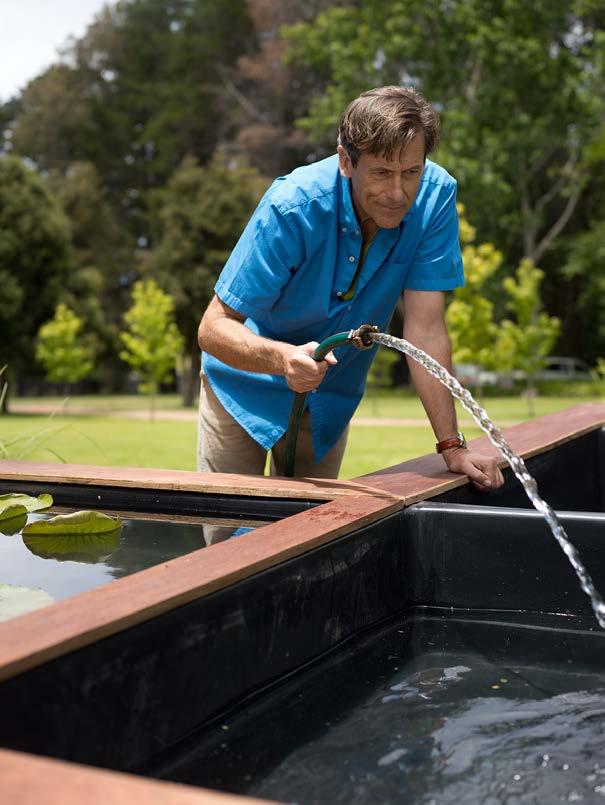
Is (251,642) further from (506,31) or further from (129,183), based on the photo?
(129,183)

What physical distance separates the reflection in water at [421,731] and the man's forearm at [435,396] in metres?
0.87

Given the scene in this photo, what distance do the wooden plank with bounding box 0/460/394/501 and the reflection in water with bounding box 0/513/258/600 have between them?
0.13 meters

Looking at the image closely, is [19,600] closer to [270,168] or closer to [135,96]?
[270,168]

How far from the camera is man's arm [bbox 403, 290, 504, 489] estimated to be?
2.62 m

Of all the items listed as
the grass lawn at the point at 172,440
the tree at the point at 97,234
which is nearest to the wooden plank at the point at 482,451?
the grass lawn at the point at 172,440

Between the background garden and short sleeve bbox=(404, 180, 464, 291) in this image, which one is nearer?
short sleeve bbox=(404, 180, 464, 291)

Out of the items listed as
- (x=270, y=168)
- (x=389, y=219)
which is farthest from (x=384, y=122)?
(x=270, y=168)

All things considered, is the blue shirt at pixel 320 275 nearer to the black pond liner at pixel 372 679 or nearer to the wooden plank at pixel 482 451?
the wooden plank at pixel 482 451

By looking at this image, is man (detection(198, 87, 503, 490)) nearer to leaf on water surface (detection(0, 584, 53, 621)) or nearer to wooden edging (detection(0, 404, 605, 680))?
wooden edging (detection(0, 404, 605, 680))

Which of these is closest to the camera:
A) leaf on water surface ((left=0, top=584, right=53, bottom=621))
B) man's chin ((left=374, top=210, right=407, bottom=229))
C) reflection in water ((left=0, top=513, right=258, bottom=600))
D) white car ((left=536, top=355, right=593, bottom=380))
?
leaf on water surface ((left=0, top=584, right=53, bottom=621))

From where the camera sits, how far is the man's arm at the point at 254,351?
220 cm

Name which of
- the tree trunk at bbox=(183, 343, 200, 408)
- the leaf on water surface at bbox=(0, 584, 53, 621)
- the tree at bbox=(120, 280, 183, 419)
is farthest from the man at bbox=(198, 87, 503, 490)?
the tree trunk at bbox=(183, 343, 200, 408)

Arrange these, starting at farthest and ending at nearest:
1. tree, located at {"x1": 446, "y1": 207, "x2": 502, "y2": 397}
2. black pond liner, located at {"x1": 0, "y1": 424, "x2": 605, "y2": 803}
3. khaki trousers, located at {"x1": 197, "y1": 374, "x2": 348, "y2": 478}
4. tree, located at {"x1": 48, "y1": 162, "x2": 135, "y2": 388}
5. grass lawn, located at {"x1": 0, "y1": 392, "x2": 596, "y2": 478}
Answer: tree, located at {"x1": 48, "y1": 162, "x2": 135, "y2": 388} → tree, located at {"x1": 446, "y1": 207, "x2": 502, "y2": 397} → grass lawn, located at {"x1": 0, "y1": 392, "x2": 596, "y2": 478} → khaki trousers, located at {"x1": 197, "y1": 374, "x2": 348, "y2": 478} → black pond liner, located at {"x1": 0, "y1": 424, "x2": 605, "y2": 803}

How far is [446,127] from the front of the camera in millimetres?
24250
